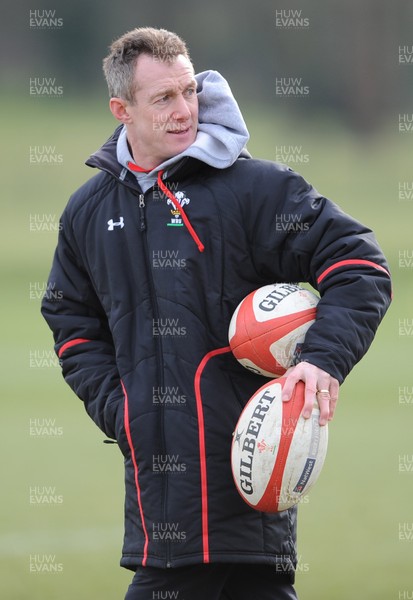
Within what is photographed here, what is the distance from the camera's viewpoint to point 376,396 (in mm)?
8297

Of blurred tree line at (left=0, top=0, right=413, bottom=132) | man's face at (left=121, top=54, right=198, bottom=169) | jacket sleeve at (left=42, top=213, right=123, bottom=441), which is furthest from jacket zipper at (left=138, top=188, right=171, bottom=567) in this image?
blurred tree line at (left=0, top=0, right=413, bottom=132)

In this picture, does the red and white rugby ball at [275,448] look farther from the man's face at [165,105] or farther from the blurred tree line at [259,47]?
the blurred tree line at [259,47]

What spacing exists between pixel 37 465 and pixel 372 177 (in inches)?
676

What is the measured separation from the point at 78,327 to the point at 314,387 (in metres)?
0.87

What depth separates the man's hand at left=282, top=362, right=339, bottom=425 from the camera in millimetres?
2885

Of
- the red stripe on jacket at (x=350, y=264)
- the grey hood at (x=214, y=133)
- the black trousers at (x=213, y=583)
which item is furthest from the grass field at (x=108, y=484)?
the grey hood at (x=214, y=133)

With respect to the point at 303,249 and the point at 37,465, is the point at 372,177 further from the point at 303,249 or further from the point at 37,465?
the point at 303,249

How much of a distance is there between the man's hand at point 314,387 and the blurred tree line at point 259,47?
2185cm

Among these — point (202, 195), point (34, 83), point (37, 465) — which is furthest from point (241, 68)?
point (202, 195)

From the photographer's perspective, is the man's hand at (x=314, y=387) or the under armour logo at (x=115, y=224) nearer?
the man's hand at (x=314, y=387)

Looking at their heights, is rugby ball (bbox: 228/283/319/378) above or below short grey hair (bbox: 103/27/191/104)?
below

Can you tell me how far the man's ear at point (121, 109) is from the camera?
332cm

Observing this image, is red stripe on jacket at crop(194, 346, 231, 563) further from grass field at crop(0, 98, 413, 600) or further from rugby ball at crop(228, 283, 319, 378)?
grass field at crop(0, 98, 413, 600)

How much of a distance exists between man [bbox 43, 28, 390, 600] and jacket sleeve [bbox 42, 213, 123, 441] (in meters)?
0.06
